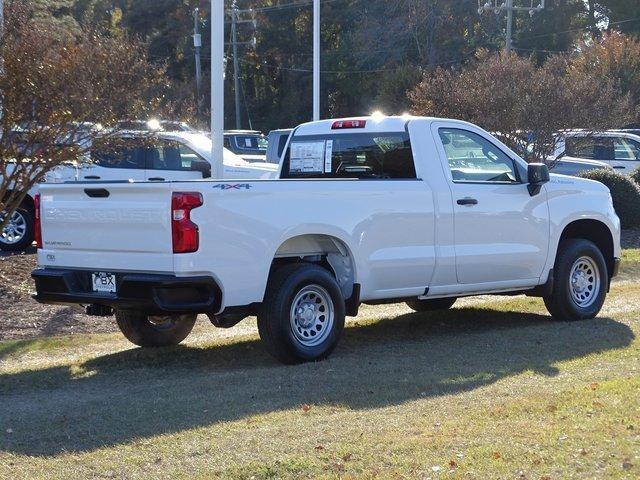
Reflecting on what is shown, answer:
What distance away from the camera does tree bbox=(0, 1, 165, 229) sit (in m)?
12.0

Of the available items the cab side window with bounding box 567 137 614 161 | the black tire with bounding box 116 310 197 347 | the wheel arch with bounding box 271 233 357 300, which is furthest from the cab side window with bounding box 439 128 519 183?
the cab side window with bounding box 567 137 614 161

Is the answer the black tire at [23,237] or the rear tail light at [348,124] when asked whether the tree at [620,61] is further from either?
the rear tail light at [348,124]

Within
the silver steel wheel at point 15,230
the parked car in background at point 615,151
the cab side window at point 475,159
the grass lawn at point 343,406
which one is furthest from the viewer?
the parked car in background at point 615,151

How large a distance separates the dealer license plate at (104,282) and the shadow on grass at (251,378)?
0.69 m

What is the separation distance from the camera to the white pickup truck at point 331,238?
27.2ft

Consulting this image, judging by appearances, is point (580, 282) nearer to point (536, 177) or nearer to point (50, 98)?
point (536, 177)

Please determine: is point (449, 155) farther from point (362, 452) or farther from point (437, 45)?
point (437, 45)

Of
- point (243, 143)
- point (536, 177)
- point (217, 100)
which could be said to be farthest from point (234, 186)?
point (243, 143)

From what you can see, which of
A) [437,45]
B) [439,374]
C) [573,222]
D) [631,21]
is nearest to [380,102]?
[437,45]

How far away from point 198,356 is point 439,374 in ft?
7.37

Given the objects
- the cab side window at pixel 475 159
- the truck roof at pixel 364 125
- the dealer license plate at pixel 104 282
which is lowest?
the dealer license plate at pixel 104 282

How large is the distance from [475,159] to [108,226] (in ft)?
12.2

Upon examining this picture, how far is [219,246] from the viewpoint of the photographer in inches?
326

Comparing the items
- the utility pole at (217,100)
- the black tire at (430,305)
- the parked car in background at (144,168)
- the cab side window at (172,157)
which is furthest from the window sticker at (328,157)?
the cab side window at (172,157)
